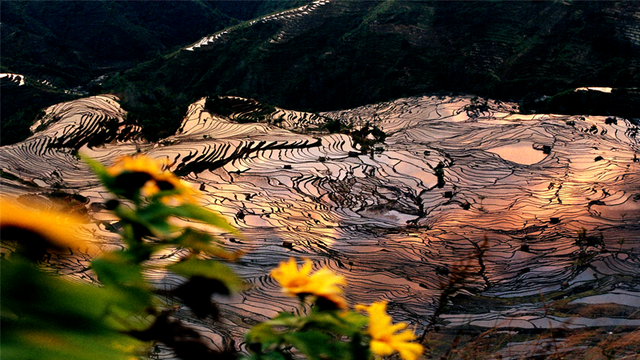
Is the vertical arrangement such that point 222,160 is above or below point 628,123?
above

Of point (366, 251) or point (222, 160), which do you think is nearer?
point (366, 251)

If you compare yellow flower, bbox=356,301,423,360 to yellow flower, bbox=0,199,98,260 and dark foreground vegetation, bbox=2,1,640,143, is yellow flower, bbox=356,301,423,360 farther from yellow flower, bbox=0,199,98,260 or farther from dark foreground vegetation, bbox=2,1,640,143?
dark foreground vegetation, bbox=2,1,640,143

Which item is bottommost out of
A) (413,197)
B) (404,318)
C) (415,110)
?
(404,318)

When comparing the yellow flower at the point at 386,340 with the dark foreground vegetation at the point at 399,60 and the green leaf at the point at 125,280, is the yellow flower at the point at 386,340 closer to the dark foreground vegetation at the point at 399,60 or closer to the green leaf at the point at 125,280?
the green leaf at the point at 125,280

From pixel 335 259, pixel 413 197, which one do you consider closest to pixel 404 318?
pixel 335 259

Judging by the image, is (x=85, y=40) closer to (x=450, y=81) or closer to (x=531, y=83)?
(x=450, y=81)

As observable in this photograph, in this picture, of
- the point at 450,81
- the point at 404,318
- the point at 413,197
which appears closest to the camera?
the point at 404,318
